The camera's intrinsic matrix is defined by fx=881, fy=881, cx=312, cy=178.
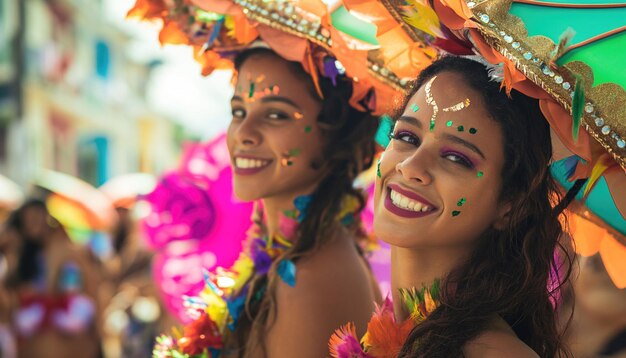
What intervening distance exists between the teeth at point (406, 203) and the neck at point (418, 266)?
120mm

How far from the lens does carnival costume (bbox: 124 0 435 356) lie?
2355mm

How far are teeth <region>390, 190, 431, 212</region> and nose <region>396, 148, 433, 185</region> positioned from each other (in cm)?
5

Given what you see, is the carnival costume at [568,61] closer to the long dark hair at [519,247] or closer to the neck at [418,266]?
the long dark hair at [519,247]

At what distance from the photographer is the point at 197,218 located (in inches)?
145

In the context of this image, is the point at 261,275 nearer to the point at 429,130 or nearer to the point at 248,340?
the point at 248,340

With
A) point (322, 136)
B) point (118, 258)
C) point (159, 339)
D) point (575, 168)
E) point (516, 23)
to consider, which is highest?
point (516, 23)

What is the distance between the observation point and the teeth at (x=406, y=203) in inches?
75.2

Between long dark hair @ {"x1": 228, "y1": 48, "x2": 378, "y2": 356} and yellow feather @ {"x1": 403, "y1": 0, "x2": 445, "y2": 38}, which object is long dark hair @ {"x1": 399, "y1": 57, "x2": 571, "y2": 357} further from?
long dark hair @ {"x1": 228, "y1": 48, "x2": 378, "y2": 356}

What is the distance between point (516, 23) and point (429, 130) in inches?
12.4

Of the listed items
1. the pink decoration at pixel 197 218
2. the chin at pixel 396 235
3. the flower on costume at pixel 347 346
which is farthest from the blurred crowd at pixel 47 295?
the chin at pixel 396 235

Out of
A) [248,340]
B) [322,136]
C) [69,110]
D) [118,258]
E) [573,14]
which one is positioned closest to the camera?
[573,14]

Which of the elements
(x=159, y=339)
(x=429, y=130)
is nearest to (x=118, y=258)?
(x=159, y=339)

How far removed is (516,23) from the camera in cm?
174

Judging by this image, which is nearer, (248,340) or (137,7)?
(248,340)
